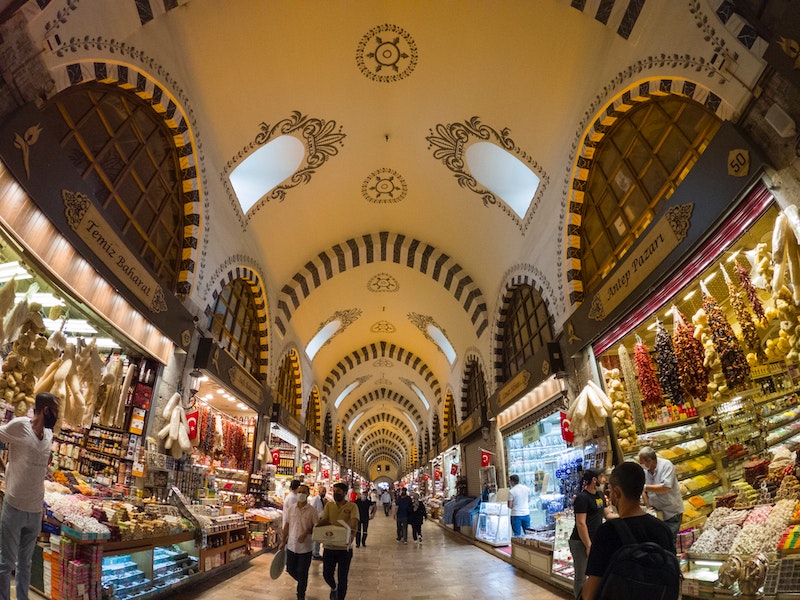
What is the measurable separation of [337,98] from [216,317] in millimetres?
3635

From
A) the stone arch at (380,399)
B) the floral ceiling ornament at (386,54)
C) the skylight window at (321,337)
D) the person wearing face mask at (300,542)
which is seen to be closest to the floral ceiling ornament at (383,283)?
the skylight window at (321,337)

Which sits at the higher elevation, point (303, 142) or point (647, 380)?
point (303, 142)

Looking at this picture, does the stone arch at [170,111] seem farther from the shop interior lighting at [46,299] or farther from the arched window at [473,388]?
the arched window at [473,388]

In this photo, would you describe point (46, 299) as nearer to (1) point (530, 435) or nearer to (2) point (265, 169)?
(2) point (265, 169)

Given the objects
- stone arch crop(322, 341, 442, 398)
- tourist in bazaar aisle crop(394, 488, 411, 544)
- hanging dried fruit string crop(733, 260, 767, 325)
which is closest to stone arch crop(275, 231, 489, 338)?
tourist in bazaar aisle crop(394, 488, 411, 544)

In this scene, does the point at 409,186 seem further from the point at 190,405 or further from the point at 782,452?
the point at 782,452

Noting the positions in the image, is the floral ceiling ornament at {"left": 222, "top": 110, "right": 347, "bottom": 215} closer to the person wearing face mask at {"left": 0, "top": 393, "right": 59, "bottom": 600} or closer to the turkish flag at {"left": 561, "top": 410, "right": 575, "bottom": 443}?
the person wearing face mask at {"left": 0, "top": 393, "right": 59, "bottom": 600}

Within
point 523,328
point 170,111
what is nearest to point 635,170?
point 523,328

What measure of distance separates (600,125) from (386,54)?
287 cm

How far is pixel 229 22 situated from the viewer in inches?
200

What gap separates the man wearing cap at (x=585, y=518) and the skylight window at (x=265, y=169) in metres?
6.00

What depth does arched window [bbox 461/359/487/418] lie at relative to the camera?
11023 mm

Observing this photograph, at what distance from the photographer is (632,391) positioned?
4809 mm

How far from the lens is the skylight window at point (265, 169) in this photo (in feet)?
23.4
